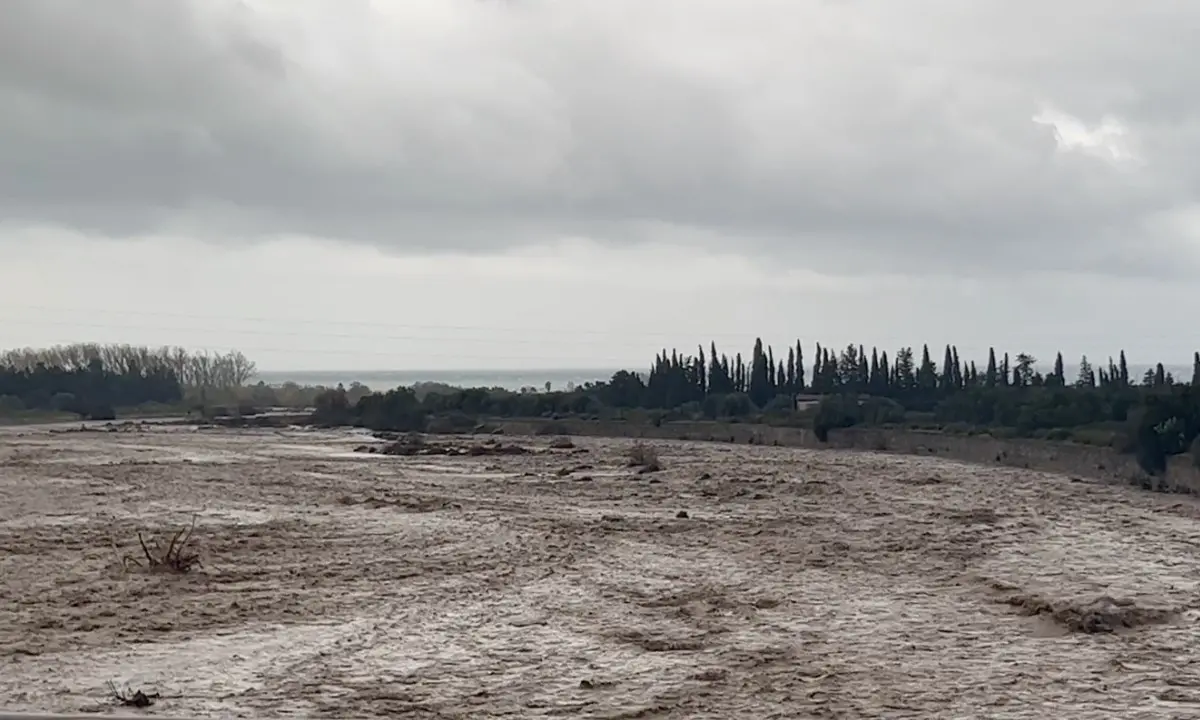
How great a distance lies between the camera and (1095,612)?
12797 mm

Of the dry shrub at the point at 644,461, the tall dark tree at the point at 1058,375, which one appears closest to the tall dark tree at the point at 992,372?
the tall dark tree at the point at 1058,375

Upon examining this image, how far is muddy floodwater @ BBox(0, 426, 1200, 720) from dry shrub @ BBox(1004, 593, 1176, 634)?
0.04 metres

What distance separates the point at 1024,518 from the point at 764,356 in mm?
50465

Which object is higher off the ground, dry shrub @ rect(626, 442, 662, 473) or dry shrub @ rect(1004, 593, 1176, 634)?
dry shrub @ rect(626, 442, 662, 473)

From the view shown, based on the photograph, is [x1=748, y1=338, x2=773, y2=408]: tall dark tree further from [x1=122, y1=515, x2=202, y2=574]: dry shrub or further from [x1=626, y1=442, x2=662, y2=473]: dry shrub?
[x1=122, y1=515, x2=202, y2=574]: dry shrub

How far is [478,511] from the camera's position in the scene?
2397 centimetres

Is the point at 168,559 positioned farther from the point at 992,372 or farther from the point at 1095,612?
the point at 992,372

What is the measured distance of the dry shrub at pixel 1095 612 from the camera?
40.9ft

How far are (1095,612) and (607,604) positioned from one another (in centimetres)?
490

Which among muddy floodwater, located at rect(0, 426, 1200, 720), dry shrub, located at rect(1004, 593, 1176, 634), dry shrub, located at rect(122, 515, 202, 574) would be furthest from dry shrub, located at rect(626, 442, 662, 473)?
dry shrub, located at rect(1004, 593, 1176, 634)

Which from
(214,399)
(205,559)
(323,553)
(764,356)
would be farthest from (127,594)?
(214,399)

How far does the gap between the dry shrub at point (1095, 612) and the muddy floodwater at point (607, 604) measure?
0.14ft

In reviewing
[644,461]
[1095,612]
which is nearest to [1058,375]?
[644,461]

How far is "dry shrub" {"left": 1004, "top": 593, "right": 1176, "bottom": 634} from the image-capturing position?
1247 centimetres
